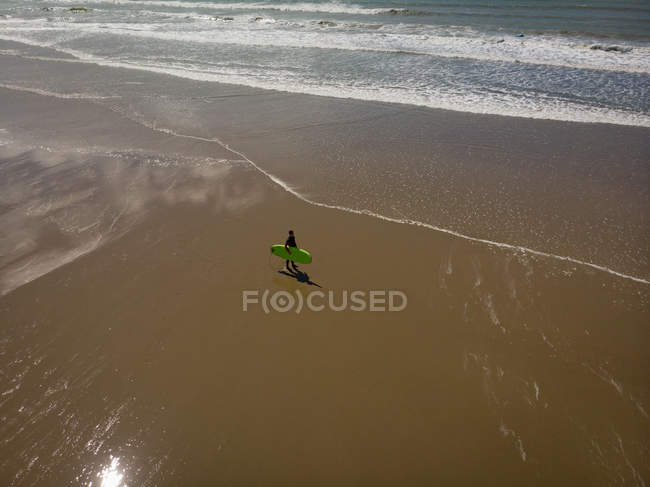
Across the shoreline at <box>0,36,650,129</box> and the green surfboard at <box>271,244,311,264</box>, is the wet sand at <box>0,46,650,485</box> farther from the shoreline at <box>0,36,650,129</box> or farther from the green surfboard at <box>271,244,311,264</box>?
the shoreline at <box>0,36,650,129</box>

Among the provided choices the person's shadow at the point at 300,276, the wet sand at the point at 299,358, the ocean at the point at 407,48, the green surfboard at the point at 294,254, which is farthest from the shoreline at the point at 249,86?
the person's shadow at the point at 300,276

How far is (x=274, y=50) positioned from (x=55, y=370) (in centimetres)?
2144

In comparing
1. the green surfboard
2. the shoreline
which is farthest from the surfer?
the shoreline

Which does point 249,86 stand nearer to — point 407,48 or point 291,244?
point 407,48

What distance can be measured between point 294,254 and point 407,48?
19.0 m

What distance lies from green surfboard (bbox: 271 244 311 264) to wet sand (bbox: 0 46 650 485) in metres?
0.23

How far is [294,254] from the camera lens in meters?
7.85

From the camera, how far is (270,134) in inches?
527

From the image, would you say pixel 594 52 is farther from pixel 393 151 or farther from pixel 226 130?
pixel 226 130

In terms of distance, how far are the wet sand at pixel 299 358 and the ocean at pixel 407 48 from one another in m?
9.19

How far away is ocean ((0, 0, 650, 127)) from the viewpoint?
623 inches

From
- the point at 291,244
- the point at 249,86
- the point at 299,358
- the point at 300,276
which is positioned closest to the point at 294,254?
the point at 291,244

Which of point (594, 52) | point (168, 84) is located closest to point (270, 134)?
point (168, 84)

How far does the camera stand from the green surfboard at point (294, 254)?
7808 mm
